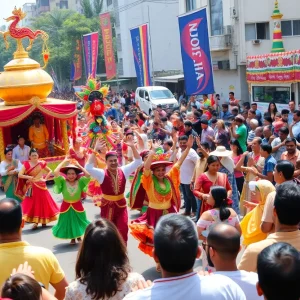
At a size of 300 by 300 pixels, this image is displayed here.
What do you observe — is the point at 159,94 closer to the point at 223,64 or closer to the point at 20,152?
the point at 223,64

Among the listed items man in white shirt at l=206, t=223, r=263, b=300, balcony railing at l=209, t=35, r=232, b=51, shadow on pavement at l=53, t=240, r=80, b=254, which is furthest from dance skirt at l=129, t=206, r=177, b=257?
balcony railing at l=209, t=35, r=232, b=51

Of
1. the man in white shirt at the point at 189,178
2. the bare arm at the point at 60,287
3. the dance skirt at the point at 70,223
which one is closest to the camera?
the bare arm at the point at 60,287

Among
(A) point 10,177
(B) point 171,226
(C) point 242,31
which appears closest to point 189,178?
(A) point 10,177

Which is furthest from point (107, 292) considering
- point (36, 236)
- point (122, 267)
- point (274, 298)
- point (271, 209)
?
point (36, 236)

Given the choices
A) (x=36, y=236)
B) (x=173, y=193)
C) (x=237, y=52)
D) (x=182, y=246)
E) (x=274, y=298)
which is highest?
(x=237, y=52)

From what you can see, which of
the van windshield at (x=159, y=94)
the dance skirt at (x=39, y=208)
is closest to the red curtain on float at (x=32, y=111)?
the dance skirt at (x=39, y=208)

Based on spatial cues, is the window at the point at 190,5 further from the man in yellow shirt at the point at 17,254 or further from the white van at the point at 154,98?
the man in yellow shirt at the point at 17,254

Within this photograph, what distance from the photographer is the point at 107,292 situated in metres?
3.32

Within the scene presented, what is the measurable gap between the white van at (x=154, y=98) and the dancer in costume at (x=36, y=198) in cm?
1384

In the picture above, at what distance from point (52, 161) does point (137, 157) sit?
676cm

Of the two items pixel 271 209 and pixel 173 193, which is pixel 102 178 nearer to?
pixel 173 193

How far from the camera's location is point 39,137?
1402cm

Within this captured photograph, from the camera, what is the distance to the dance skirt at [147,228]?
22.7 ft

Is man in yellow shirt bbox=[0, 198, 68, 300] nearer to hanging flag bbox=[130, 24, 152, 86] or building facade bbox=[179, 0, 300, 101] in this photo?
hanging flag bbox=[130, 24, 152, 86]
